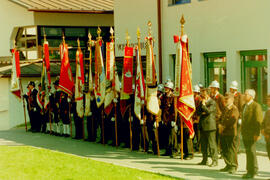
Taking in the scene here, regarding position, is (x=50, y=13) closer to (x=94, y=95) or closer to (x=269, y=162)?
(x=94, y=95)

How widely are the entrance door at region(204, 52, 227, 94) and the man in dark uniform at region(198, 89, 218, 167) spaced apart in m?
4.55

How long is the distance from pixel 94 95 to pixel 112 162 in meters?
4.35

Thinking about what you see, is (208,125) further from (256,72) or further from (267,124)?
(256,72)

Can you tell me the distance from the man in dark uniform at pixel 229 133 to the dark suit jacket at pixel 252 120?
53 cm

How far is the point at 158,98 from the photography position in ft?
44.5

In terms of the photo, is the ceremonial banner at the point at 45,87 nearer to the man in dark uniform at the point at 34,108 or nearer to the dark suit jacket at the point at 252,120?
the man in dark uniform at the point at 34,108

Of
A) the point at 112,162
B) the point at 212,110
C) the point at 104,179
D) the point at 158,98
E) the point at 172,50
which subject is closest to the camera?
the point at 104,179

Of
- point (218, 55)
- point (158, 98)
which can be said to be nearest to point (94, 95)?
point (158, 98)

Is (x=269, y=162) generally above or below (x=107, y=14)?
below

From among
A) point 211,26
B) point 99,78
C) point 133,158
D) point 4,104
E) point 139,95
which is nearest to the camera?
point 133,158

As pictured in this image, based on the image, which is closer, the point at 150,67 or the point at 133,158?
the point at 133,158

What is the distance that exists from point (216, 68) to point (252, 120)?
639cm

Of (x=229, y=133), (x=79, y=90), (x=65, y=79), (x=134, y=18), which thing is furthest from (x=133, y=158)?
(x=134, y=18)

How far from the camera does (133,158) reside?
507 inches
